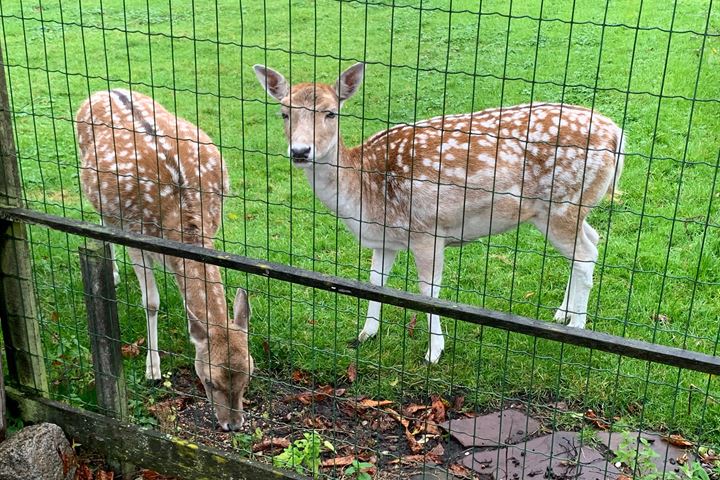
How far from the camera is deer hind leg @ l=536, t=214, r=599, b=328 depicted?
5.55 meters

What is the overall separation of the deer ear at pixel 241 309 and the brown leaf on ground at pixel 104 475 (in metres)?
1.02

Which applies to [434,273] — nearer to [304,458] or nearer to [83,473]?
[304,458]

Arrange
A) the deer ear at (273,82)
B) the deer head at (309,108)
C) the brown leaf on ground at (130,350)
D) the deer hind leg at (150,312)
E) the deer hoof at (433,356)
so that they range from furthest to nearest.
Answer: the deer hoof at (433,356), the brown leaf on ground at (130,350), the deer hind leg at (150,312), the deer ear at (273,82), the deer head at (309,108)

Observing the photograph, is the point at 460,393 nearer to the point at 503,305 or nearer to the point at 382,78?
the point at 503,305

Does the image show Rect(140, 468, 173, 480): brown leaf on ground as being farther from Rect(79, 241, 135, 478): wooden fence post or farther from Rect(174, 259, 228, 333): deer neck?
Rect(174, 259, 228, 333): deer neck

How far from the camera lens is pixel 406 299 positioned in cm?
356

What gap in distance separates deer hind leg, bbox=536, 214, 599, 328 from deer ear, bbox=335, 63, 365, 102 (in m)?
1.61

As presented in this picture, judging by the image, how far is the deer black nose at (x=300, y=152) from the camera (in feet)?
15.5

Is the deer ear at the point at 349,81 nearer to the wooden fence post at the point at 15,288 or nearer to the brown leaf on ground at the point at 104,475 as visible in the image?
the wooden fence post at the point at 15,288

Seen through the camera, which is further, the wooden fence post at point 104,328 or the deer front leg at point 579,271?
the deer front leg at point 579,271

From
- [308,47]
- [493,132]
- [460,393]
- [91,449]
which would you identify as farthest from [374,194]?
[308,47]

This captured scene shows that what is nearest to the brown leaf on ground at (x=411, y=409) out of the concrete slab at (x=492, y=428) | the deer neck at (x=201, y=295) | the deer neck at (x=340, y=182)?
the concrete slab at (x=492, y=428)

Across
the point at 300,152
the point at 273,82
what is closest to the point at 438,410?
the point at 300,152

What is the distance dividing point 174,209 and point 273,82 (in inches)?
38.8
